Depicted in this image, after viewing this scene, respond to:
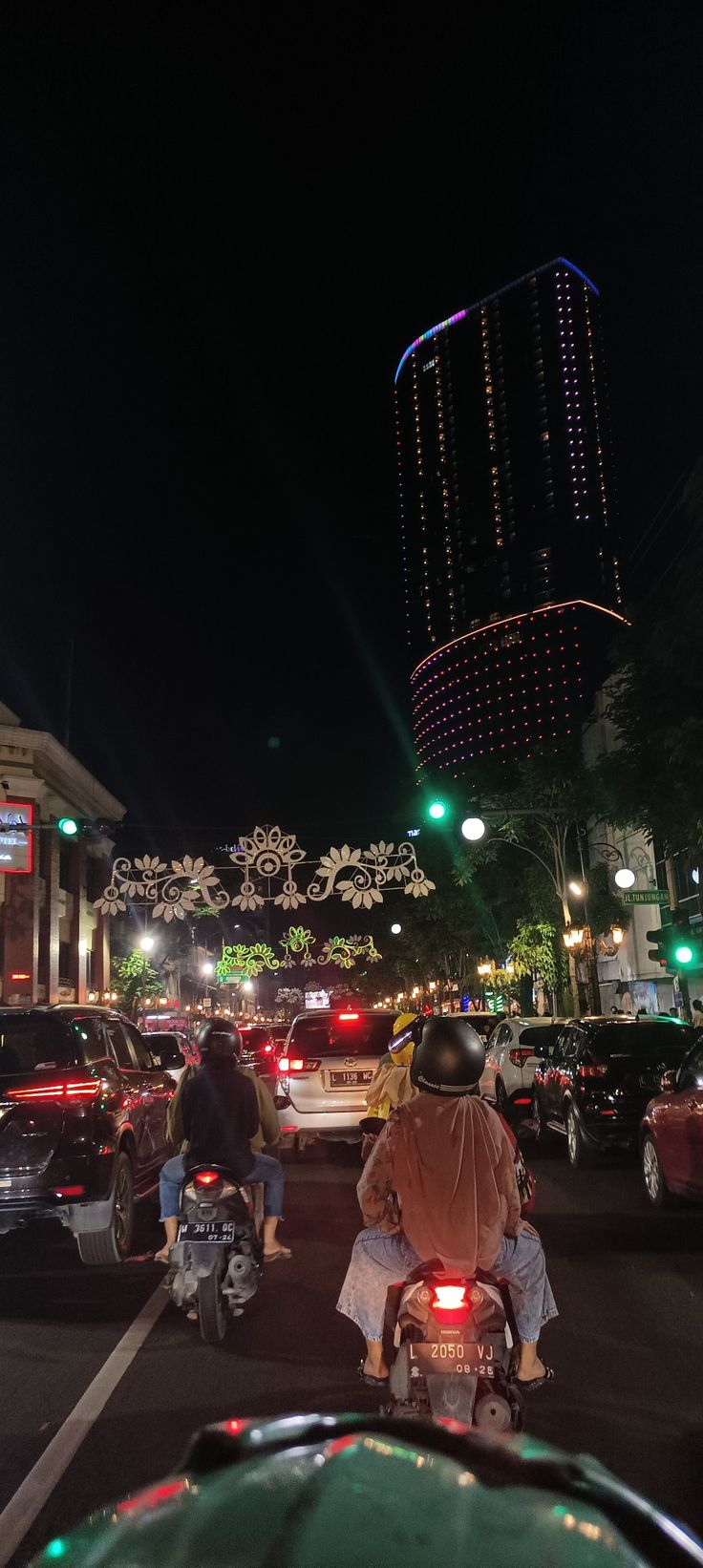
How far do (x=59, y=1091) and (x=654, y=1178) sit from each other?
5.67 metres

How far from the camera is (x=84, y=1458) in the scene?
4.68m

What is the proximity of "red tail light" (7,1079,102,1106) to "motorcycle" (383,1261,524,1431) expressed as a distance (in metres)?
4.79

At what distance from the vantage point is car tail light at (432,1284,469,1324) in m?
3.88

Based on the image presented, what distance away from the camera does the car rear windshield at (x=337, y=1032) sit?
15820 millimetres

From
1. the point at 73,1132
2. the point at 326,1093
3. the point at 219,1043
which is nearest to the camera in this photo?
the point at 219,1043

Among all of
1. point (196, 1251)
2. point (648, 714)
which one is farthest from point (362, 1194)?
point (648, 714)

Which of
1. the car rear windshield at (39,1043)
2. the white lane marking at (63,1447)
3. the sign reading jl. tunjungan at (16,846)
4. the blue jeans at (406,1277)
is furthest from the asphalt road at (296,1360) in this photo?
the sign reading jl. tunjungan at (16,846)

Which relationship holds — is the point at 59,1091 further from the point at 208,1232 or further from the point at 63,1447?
the point at 63,1447

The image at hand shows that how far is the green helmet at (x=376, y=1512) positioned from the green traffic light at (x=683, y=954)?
22.0 m

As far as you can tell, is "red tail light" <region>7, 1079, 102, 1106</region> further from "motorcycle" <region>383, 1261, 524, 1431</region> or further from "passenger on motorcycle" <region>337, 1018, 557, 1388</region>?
"motorcycle" <region>383, 1261, 524, 1431</region>

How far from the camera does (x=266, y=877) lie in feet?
76.8

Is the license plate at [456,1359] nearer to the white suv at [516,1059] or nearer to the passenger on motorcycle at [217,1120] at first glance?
the passenger on motorcycle at [217,1120]

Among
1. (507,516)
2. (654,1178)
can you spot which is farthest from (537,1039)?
(507,516)

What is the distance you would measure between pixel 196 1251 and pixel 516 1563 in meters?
5.19
